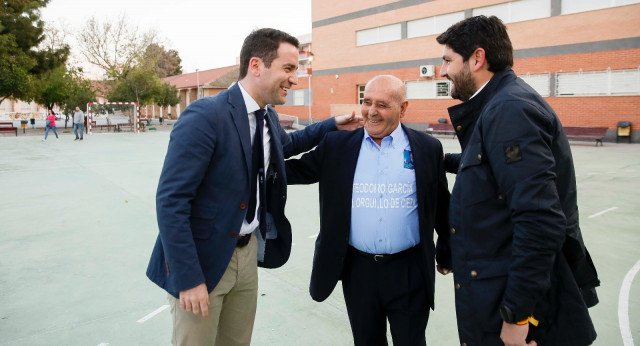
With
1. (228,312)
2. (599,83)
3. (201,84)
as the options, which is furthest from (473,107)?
(201,84)

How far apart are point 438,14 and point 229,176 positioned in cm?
2653

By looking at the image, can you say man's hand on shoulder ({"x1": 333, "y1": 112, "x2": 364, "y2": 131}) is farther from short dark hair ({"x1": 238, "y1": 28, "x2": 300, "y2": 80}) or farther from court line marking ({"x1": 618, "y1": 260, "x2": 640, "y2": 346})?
court line marking ({"x1": 618, "y1": 260, "x2": 640, "y2": 346})

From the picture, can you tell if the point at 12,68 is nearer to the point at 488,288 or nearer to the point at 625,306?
the point at 625,306

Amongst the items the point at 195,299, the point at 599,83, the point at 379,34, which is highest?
the point at 379,34

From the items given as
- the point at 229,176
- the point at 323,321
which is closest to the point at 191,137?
the point at 229,176

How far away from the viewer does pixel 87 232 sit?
20.9ft

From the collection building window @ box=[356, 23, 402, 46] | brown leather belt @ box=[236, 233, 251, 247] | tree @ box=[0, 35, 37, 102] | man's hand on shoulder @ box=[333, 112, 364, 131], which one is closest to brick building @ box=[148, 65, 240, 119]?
tree @ box=[0, 35, 37, 102]

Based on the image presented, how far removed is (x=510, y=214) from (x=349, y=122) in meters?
1.41

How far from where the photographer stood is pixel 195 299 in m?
2.01

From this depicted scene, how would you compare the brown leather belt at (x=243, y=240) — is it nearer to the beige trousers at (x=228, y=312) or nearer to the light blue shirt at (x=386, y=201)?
the beige trousers at (x=228, y=312)

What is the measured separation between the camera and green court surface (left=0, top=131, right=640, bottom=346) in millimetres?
3527

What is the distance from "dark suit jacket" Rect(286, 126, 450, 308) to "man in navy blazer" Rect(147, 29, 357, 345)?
0.27 meters

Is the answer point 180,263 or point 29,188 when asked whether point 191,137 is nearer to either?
point 180,263

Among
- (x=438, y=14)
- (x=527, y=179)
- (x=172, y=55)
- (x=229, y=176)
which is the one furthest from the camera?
(x=172, y=55)
